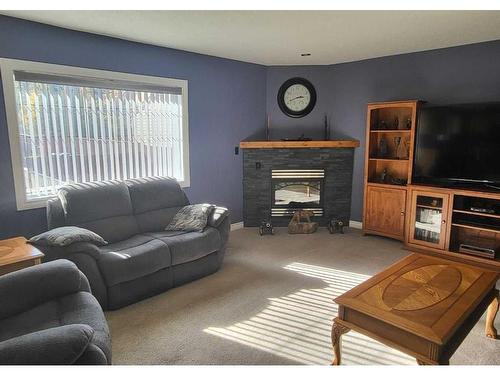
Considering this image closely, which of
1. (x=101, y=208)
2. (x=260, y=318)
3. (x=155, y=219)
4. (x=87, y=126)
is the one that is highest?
(x=87, y=126)

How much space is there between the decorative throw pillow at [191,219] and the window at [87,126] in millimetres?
817

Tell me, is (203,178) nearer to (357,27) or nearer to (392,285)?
(357,27)

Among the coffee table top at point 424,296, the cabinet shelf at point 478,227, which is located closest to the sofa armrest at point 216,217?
the coffee table top at point 424,296

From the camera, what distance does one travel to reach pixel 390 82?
4512 mm

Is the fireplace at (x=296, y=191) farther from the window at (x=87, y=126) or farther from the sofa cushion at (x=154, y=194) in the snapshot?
the sofa cushion at (x=154, y=194)

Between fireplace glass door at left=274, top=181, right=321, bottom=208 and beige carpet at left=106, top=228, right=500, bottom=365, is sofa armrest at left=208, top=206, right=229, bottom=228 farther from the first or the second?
fireplace glass door at left=274, top=181, right=321, bottom=208

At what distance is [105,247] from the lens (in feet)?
9.78

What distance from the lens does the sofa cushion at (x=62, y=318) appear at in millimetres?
1683

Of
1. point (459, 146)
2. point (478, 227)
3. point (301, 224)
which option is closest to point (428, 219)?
point (478, 227)

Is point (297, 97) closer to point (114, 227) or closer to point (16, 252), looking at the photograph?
point (114, 227)

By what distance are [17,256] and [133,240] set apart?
0.96 m

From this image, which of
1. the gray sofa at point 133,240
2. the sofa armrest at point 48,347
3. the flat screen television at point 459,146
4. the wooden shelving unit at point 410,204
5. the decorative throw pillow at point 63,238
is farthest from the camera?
the wooden shelving unit at point 410,204

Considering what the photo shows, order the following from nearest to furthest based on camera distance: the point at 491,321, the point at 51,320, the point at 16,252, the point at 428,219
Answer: the point at 51,320, the point at 491,321, the point at 16,252, the point at 428,219

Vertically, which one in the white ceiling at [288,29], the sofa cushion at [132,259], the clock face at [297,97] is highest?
Answer: the white ceiling at [288,29]
